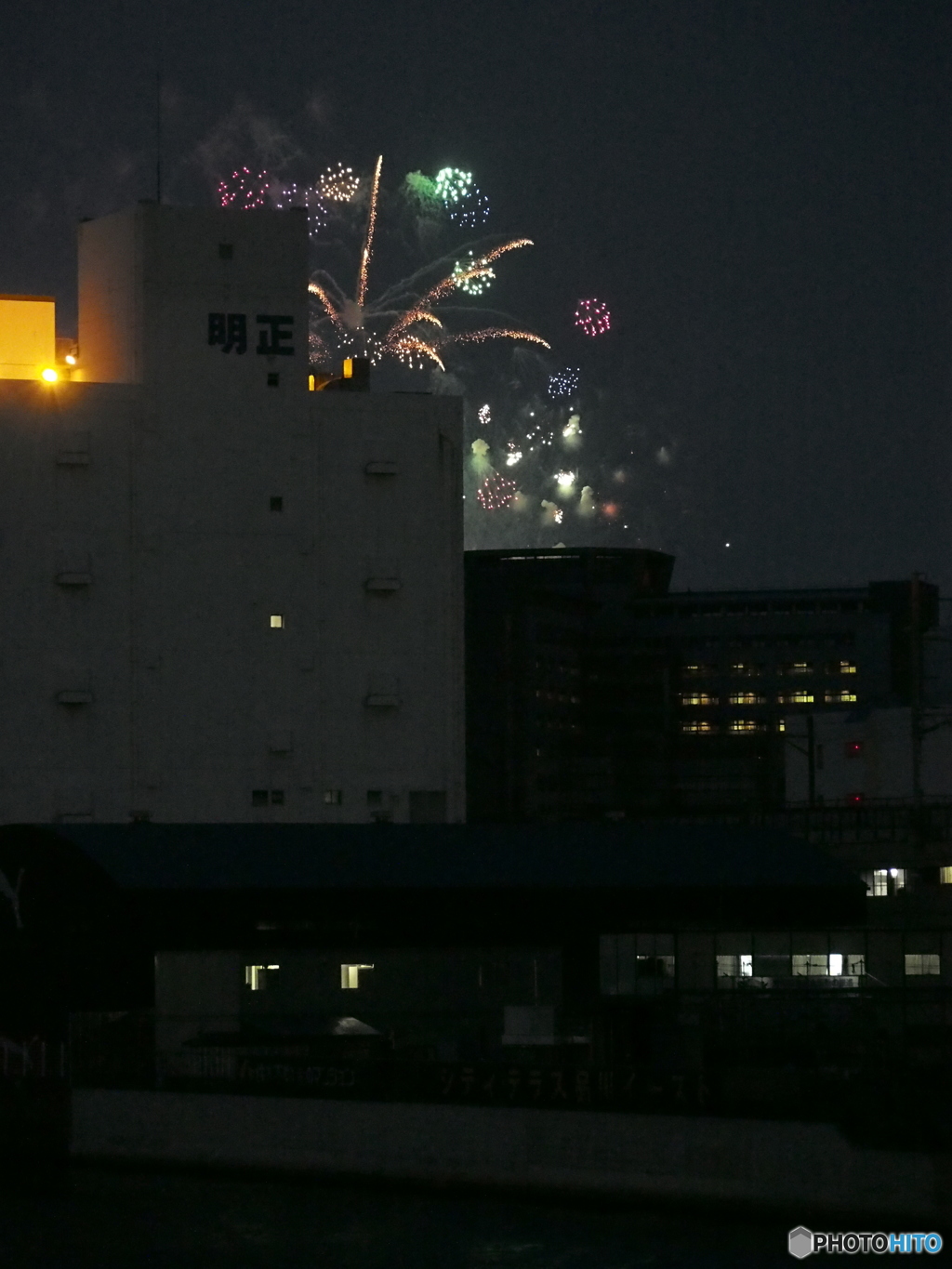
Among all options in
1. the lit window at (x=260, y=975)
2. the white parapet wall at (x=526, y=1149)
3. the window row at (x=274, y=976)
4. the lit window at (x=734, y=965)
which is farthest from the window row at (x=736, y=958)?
the white parapet wall at (x=526, y=1149)

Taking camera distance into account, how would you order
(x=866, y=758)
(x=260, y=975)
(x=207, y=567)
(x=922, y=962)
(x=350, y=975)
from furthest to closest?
(x=866, y=758), (x=207, y=567), (x=922, y=962), (x=350, y=975), (x=260, y=975)

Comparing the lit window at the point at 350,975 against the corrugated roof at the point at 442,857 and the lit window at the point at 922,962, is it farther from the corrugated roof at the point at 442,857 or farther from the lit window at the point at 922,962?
the lit window at the point at 922,962

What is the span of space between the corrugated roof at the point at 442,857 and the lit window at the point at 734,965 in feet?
14.1

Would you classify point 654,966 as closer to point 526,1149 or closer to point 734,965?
point 734,965

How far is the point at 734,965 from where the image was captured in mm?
67625

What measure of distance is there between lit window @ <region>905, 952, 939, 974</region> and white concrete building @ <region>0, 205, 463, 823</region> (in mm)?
17088

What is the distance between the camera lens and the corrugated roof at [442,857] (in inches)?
2420

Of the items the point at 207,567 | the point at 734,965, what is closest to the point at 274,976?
the point at 734,965

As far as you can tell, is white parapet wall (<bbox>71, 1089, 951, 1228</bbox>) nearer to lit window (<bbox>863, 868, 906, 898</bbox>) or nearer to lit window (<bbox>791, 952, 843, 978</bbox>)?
lit window (<bbox>791, 952, 843, 978</bbox>)

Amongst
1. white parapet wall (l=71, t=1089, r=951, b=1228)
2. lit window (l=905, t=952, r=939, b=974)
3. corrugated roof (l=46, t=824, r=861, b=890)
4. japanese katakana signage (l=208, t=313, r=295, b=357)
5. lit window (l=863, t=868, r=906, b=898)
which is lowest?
white parapet wall (l=71, t=1089, r=951, b=1228)

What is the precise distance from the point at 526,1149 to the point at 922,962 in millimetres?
29729

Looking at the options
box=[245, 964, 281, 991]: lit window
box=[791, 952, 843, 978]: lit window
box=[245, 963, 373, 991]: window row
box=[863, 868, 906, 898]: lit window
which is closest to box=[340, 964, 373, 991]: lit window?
box=[245, 963, 373, 991]: window row

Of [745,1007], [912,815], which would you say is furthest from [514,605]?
Answer: [745,1007]

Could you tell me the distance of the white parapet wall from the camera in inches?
1515
